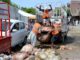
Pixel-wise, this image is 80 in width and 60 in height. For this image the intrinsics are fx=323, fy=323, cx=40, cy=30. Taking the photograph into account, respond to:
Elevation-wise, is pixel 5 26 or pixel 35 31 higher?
pixel 5 26

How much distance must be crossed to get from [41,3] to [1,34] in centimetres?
1253

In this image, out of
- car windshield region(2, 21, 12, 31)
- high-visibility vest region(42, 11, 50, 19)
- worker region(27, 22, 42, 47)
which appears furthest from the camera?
high-visibility vest region(42, 11, 50, 19)

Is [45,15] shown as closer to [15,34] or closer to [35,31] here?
[35,31]

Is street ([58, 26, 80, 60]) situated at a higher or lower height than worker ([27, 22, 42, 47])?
lower

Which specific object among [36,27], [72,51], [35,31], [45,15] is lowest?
[72,51]

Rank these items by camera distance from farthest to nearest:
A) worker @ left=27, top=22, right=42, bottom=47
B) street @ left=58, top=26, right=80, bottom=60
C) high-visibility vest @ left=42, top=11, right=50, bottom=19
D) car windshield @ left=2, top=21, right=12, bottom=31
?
high-visibility vest @ left=42, top=11, right=50, bottom=19
worker @ left=27, top=22, right=42, bottom=47
street @ left=58, top=26, right=80, bottom=60
car windshield @ left=2, top=21, right=12, bottom=31

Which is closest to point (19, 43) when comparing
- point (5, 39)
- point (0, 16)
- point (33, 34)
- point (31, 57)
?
point (33, 34)

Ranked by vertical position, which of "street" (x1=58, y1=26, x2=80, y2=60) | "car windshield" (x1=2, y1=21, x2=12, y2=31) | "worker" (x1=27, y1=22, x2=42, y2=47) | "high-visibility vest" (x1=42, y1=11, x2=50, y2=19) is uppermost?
"high-visibility vest" (x1=42, y1=11, x2=50, y2=19)

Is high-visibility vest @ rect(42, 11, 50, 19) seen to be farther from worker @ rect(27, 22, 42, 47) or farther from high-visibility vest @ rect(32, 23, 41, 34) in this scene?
high-visibility vest @ rect(32, 23, 41, 34)

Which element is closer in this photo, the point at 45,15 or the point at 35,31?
the point at 35,31

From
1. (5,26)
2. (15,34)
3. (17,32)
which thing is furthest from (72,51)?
(5,26)

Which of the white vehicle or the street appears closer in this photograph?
the street

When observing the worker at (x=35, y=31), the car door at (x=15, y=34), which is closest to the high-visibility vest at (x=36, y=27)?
the worker at (x=35, y=31)

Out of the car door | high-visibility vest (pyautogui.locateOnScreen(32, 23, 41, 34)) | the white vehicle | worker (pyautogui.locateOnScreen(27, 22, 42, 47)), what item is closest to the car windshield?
the white vehicle
